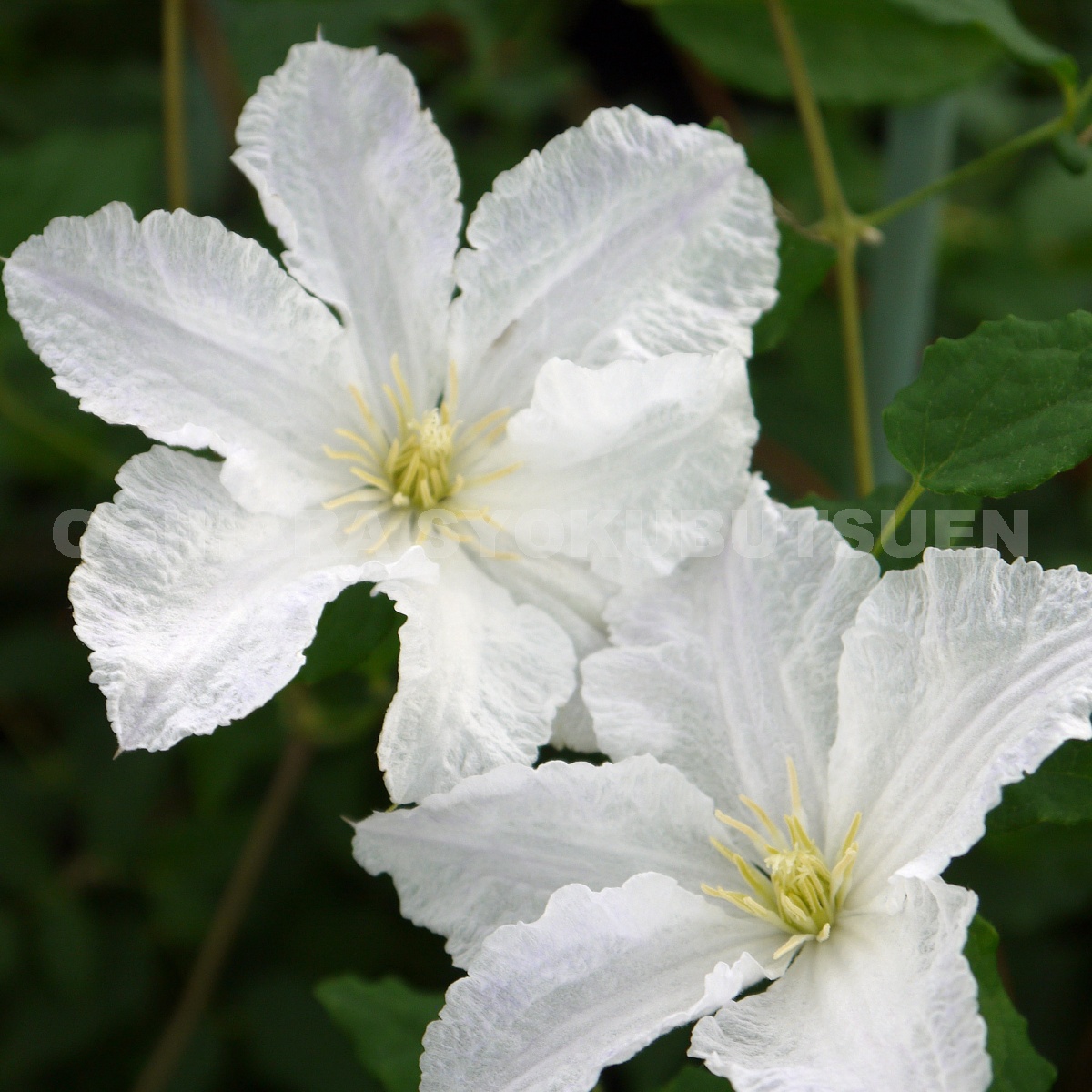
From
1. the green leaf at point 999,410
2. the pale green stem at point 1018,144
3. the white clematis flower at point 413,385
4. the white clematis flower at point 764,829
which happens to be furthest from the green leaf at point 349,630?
the pale green stem at point 1018,144

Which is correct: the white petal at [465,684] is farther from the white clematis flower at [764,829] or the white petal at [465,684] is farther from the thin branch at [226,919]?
the thin branch at [226,919]

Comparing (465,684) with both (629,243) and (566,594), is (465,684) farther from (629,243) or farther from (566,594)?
(629,243)

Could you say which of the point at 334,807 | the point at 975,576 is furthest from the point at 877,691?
the point at 334,807

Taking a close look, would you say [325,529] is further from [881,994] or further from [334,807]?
[334,807]

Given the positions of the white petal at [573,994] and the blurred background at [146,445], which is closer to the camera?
the white petal at [573,994]

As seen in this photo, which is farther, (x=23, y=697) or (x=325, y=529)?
(x=23, y=697)
